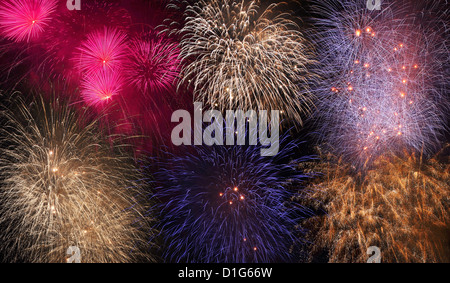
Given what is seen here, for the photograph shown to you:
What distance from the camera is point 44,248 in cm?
1055

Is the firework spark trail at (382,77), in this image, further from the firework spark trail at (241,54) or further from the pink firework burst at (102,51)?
the pink firework burst at (102,51)

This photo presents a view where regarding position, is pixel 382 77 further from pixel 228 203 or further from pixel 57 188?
pixel 57 188

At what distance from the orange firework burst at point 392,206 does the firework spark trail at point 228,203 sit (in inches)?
74.9

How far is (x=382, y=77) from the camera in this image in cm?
1141

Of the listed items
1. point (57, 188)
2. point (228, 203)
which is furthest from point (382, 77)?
point (57, 188)

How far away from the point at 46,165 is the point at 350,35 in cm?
929

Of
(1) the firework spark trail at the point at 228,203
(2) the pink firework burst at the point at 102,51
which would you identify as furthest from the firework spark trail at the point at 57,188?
(1) the firework spark trail at the point at 228,203

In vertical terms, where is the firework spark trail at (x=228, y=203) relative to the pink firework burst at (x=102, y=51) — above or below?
below

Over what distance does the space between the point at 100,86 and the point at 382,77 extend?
8.44m

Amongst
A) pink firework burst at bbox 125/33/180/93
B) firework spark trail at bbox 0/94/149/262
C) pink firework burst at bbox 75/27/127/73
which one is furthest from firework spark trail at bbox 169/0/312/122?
firework spark trail at bbox 0/94/149/262

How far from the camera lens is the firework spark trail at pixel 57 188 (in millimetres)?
9945

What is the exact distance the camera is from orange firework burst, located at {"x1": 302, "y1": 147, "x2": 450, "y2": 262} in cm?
1237

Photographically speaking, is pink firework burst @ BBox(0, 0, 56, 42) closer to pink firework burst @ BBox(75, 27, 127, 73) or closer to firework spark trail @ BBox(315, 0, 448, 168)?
pink firework burst @ BBox(75, 27, 127, 73)

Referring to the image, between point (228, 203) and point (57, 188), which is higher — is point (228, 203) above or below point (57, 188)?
below
